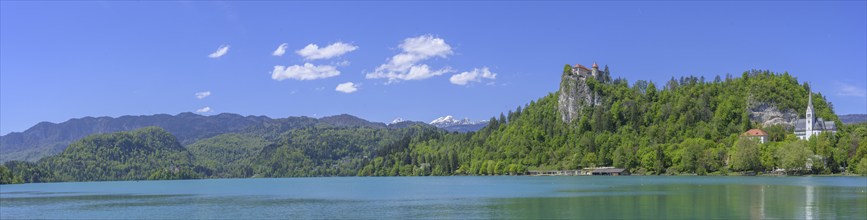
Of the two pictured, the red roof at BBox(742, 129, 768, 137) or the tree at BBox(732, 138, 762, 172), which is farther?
the red roof at BBox(742, 129, 768, 137)

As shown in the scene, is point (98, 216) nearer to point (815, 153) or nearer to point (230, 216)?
point (230, 216)

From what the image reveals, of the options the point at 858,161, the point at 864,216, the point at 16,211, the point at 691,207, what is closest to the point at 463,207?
the point at 691,207

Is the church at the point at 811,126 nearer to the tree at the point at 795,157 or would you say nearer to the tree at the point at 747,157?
the tree at the point at 747,157

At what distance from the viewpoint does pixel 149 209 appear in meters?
71.9

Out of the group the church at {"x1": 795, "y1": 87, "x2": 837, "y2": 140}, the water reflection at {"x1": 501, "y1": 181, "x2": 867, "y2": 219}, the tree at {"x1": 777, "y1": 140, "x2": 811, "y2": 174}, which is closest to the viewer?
the water reflection at {"x1": 501, "y1": 181, "x2": 867, "y2": 219}

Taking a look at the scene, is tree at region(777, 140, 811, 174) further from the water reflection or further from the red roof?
the water reflection

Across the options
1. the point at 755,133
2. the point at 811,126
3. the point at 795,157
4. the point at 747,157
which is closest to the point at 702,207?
the point at 795,157

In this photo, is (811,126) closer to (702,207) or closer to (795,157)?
(795,157)

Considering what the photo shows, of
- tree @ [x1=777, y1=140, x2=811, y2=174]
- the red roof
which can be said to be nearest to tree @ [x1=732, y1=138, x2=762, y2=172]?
tree @ [x1=777, y1=140, x2=811, y2=174]

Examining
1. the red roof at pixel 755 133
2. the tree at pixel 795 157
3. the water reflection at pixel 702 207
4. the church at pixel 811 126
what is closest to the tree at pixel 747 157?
the tree at pixel 795 157

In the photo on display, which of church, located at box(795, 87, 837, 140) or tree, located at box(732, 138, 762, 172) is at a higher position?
church, located at box(795, 87, 837, 140)

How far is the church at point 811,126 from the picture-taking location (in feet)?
600

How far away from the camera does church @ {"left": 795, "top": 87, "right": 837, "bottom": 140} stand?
18300cm

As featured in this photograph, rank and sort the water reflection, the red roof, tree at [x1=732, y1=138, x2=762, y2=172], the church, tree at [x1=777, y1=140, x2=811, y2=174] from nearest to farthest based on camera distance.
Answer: the water reflection < tree at [x1=777, y1=140, x2=811, y2=174] < tree at [x1=732, y1=138, x2=762, y2=172] < the church < the red roof
